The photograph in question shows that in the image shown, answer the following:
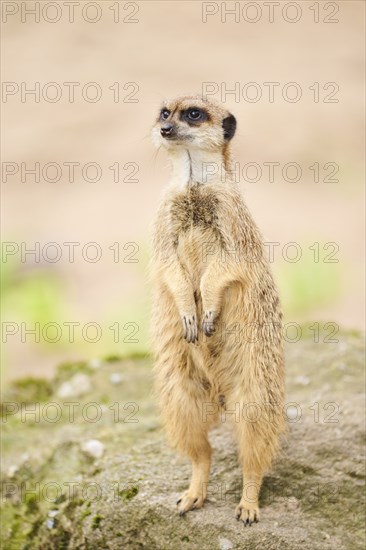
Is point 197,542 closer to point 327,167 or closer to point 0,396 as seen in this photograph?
point 0,396

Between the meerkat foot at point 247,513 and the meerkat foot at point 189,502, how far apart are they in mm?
170

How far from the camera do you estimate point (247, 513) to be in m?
3.82

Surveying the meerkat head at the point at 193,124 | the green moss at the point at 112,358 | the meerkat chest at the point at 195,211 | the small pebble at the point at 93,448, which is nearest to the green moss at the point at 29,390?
the green moss at the point at 112,358

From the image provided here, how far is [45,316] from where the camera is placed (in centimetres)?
771

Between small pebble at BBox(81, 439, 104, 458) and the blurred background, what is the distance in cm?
172

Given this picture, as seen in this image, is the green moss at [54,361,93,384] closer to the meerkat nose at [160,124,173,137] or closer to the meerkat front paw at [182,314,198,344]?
the meerkat front paw at [182,314,198,344]

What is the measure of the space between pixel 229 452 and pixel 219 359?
568 millimetres

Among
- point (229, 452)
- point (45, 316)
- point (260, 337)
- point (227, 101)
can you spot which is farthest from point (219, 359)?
point (227, 101)

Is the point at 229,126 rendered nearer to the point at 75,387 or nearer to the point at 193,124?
the point at 193,124

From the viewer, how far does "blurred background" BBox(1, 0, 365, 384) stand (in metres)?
7.91

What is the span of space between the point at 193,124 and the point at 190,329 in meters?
0.84

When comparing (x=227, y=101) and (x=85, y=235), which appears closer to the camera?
(x=85, y=235)

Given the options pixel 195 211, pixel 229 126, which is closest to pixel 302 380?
pixel 195 211

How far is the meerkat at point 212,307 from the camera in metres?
3.78
